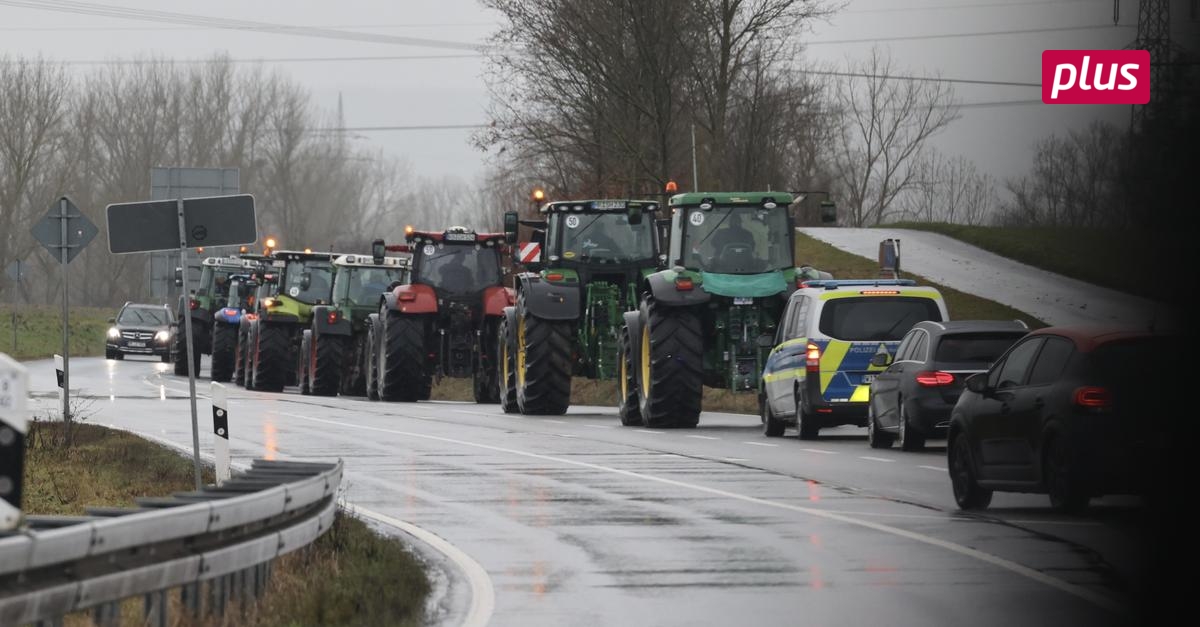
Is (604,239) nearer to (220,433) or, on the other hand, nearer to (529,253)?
(529,253)

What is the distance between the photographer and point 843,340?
23.3 meters

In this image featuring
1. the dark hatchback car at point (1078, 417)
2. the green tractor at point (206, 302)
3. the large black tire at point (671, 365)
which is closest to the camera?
the dark hatchback car at point (1078, 417)

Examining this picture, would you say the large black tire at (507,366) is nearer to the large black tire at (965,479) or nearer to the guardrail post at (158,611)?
the large black tire at (965,479)

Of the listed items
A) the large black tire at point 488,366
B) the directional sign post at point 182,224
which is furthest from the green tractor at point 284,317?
the directional sign post at point 182,224

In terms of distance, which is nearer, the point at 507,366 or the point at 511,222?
→ the point at 511,222

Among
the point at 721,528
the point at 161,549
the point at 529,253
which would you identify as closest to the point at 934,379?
the point at 721,528

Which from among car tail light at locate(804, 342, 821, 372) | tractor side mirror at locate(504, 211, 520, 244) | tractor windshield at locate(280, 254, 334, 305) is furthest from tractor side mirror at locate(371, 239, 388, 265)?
car tail light at locate(804, 342, 821, 372)

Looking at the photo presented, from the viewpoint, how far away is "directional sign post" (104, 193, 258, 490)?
16.9 m

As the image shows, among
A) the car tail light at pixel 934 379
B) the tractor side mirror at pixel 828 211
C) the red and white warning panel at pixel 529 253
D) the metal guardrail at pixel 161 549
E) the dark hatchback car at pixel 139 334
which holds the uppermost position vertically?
the tractor side mirror at pixel 828 211

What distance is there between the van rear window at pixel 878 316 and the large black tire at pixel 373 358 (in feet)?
46.2

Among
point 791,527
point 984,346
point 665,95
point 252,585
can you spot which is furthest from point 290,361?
point 252,585

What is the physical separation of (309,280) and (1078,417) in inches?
1189

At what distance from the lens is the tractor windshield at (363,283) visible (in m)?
39.5

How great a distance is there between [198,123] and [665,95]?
58.5 m
